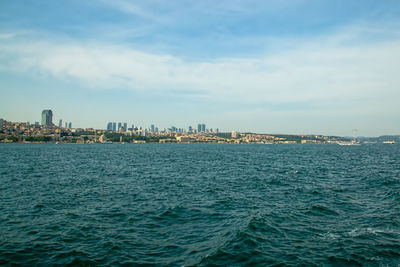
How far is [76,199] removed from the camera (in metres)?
24.5

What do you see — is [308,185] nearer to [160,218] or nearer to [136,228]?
[160,218]

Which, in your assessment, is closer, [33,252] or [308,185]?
[33,252]

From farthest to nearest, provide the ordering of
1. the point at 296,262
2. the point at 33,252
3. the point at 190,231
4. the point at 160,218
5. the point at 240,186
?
the point at 240,186, the point at 160,218, the point at 190,231, the point at 33,252, the point at 296,262

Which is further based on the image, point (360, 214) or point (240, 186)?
point (240, 186)

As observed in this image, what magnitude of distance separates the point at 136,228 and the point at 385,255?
45.0 ft

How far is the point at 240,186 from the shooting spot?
1241 inches

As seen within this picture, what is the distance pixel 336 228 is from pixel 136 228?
1278 cm

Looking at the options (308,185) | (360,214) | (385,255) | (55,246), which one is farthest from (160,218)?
(308,185)

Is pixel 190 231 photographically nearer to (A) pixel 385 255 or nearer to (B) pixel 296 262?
(B) pixel 296 262

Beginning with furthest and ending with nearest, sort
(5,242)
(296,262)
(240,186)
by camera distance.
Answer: (240,186) < (5,242) < (296,262)

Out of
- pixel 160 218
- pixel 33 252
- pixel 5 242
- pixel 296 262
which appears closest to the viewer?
pixel 296 262

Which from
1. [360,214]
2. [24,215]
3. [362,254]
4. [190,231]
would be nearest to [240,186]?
[360,214]

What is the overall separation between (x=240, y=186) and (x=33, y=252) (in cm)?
2263

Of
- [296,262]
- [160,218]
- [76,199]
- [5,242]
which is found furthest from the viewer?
[76,199]
